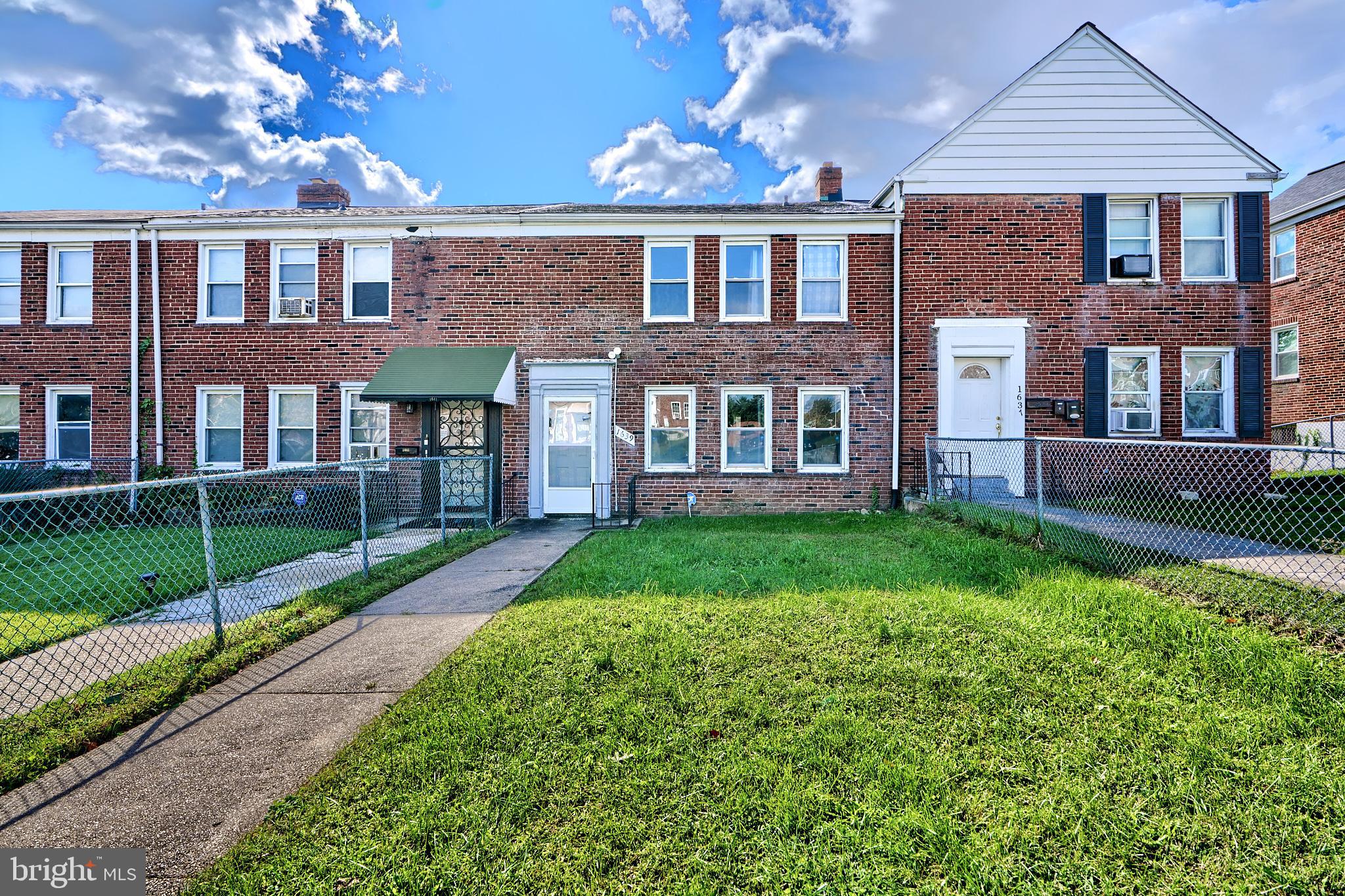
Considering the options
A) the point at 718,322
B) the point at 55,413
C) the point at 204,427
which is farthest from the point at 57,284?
the point at 718,322

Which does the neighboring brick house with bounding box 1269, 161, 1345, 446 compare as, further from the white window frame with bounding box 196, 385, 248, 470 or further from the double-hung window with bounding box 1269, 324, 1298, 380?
the white window frame with bounding box 196, 385, 248, 470

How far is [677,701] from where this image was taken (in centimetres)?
330

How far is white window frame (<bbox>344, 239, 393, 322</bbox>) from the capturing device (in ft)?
39.7

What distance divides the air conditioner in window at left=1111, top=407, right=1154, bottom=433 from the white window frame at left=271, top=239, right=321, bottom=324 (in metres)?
16.0

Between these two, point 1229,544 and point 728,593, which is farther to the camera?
point 1229,544

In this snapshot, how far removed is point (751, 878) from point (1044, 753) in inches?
63.9

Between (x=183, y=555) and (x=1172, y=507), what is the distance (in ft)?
42.1

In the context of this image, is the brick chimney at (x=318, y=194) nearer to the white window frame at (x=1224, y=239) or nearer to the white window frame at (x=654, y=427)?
the white window frame at (x=654, y=427)

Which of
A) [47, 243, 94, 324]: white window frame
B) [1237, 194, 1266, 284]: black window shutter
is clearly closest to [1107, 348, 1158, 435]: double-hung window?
[1237, 194, 1266, 284]: black window shutter

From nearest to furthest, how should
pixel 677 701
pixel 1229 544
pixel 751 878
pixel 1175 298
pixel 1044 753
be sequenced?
pixel 751 878
pixel 1044 753
pixel 677 701
pixel 1229 544
pixel 1175 298

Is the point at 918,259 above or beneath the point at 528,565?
above

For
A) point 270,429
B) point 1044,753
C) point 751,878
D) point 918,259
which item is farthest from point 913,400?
point 270,429

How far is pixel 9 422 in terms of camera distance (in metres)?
12.2

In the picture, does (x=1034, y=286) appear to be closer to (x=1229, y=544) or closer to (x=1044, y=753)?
(x=1229, y=544)
